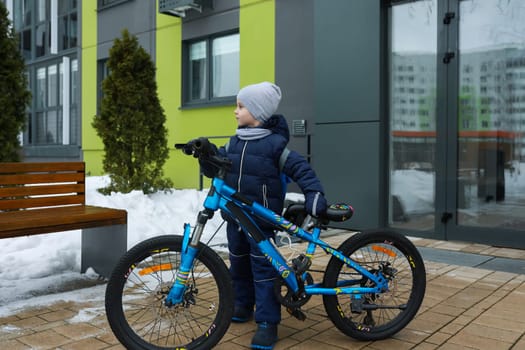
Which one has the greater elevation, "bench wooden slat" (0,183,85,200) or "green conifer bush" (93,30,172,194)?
"green conifer bush" (93,30,172,194)

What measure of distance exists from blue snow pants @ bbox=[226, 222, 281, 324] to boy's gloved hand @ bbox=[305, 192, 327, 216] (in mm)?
322

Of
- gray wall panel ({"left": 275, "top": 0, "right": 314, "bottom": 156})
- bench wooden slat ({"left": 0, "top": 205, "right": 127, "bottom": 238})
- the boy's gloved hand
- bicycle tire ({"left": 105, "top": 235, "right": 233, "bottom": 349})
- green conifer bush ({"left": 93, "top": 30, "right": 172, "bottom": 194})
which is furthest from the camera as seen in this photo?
gray wall panel ({"left": 275, "top": 0, "right": 314, "bottom": 156})

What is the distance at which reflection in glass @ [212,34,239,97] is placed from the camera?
995 cm

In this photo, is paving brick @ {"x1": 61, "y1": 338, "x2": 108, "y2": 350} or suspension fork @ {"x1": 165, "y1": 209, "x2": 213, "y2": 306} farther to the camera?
paving brick @ {"x1": 61, "y1": 338, "x2": 108, "y2": 350}

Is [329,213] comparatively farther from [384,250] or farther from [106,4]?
[106,4]

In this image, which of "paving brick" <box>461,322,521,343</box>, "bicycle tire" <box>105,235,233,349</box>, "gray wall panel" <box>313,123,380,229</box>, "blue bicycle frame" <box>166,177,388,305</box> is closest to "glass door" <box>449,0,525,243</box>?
"gray wall panel" <box>313,123,380,229</box>

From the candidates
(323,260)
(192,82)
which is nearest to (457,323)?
(323,260)

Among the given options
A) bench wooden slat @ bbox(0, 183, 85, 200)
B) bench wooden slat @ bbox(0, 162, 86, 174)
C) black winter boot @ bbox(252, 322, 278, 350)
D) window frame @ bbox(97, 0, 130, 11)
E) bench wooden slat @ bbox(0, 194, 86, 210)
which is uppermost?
window frame @ bbox(97, 0, 130, 11)

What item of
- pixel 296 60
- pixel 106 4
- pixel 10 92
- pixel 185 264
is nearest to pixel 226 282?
pixel 185 264

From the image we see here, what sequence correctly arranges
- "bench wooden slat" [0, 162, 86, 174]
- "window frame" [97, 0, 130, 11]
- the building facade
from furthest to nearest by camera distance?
"window frame" [97, 0, 130, 11]
the building facade
"bench wooden slat" [0, 162, 86, 174]

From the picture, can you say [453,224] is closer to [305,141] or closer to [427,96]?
[427,96]

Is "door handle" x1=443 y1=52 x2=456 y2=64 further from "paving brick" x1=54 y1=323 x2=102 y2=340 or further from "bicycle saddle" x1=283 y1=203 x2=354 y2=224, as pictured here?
"paving brick" x1=54 y1=323 x2=102 y2=340

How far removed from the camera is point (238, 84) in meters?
9.80

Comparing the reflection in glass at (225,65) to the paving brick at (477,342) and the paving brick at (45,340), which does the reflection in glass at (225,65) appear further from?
the paving brick at (477,342)
